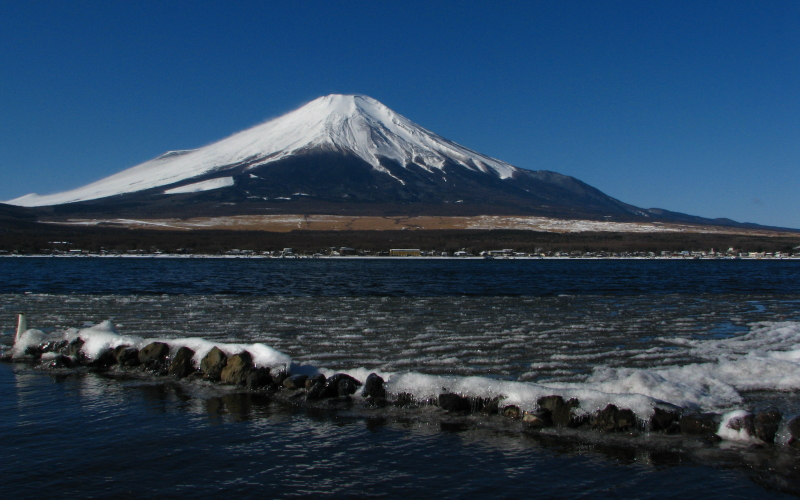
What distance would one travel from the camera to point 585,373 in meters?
14.2

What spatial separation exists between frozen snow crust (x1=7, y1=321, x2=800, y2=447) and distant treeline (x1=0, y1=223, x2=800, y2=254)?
283ft

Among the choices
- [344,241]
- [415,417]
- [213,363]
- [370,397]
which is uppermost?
[344,241]

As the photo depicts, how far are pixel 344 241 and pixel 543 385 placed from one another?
10281 centimetres

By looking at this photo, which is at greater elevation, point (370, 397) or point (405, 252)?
point (405, 252)

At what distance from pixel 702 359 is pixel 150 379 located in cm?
1360

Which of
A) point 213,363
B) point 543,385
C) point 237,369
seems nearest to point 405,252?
point 213,363

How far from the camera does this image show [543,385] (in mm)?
12383

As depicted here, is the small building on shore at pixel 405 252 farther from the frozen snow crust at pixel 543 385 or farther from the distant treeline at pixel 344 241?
the frozen snow crust at pixel 543 385

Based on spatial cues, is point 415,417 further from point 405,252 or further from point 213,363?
point 405,252

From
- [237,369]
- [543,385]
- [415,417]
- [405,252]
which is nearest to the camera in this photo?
[415,417]

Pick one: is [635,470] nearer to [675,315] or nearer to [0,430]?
[0,430]

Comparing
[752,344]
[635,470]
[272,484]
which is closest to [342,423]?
[272,484]

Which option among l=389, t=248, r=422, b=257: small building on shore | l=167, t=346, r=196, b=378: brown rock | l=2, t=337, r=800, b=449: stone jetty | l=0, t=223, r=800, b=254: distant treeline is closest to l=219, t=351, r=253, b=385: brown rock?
l=2, t=337, r=800, b=449: stone jetty

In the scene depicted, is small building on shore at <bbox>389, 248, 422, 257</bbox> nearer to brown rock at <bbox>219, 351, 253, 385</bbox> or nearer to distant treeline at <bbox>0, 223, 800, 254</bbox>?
distant treeline at <bbox>0, 223, 800, 254</bbox>
